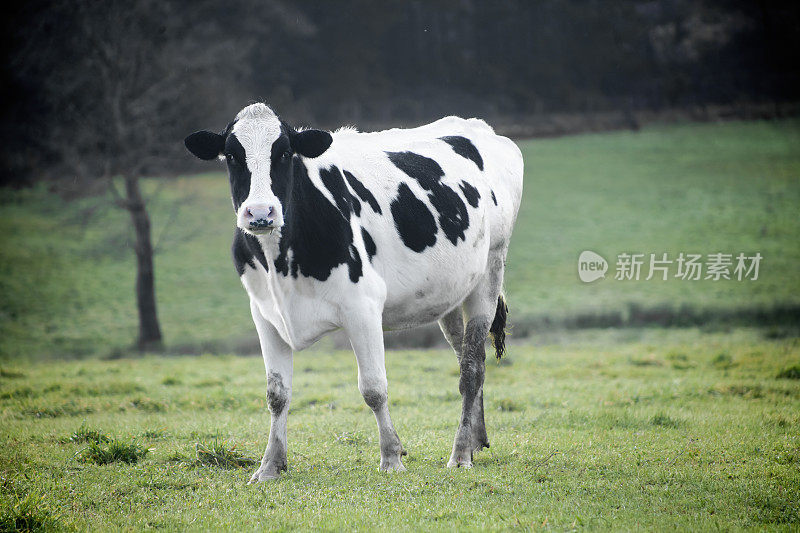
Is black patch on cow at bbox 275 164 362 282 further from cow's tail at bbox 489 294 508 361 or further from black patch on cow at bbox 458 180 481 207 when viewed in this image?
cow's tail at bbox 489 294 508 361

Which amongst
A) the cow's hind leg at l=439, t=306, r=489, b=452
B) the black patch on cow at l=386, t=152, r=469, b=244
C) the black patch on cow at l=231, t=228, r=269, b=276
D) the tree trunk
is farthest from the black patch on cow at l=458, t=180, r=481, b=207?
the tree trunk

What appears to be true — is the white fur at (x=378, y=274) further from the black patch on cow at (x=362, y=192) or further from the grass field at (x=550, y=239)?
the grass field at (x=550, y=239)

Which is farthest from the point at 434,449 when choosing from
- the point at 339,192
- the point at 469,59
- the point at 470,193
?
the point at 469,59

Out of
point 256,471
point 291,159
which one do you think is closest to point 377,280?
point 291,159

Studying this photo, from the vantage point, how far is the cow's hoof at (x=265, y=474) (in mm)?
7443

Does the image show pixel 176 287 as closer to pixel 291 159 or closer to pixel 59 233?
pixel 59 233

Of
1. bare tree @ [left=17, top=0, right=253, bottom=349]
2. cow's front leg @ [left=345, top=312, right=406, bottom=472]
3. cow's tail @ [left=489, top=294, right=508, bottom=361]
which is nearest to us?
cow's front leg @ [left=345, top=312, right=406, bottom=472]

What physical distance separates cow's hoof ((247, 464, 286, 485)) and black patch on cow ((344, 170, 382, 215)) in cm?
254

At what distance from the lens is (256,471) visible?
761 cm

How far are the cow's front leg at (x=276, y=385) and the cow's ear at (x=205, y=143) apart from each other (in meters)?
1.46

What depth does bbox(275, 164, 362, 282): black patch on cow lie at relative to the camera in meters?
7.27

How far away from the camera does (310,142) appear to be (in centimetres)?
733

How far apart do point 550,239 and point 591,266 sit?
15.0 feet

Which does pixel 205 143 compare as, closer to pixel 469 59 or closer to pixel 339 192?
pixel 339 192
